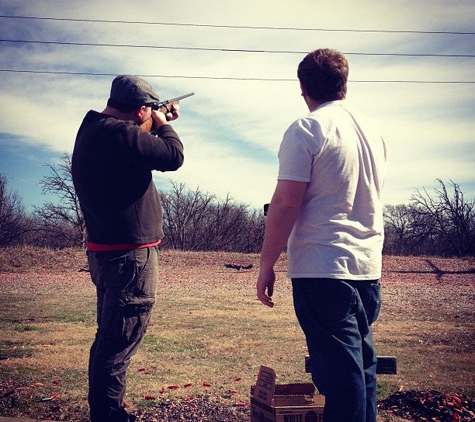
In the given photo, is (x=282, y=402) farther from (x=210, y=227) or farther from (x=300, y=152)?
(x=210, y=227)

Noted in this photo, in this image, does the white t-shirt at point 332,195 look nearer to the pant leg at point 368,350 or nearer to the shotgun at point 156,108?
the pant leg at point 368,350

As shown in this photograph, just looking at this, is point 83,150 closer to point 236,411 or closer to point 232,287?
point 236,411

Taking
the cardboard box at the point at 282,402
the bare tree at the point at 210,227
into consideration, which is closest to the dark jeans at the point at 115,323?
the cardboard box at the point at 282,402

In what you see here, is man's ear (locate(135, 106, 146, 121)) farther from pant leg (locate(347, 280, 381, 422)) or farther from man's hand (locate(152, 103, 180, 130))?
pant leg (locate(347, 280, 381, 422))

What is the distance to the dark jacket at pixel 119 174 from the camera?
276 cm

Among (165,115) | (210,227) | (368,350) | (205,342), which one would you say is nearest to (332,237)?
(368,350)

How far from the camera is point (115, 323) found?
2750 mm

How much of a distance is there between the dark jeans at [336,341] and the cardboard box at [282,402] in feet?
1.59

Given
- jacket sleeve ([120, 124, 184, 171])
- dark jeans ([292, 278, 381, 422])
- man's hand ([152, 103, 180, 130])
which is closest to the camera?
dark jeans ([292, 278, 381, 422])

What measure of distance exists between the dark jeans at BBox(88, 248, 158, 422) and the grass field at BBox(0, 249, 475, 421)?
3.65 feet

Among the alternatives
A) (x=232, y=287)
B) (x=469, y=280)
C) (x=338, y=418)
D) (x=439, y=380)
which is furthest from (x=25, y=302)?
(x=469, y=280)

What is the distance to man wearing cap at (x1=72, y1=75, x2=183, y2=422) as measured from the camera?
2762 mm

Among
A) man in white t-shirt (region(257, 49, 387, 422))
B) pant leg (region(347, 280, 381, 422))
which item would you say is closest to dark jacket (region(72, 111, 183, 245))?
man in white t-shirt (region(257, 49, 387, 422))

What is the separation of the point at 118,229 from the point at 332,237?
120cm
